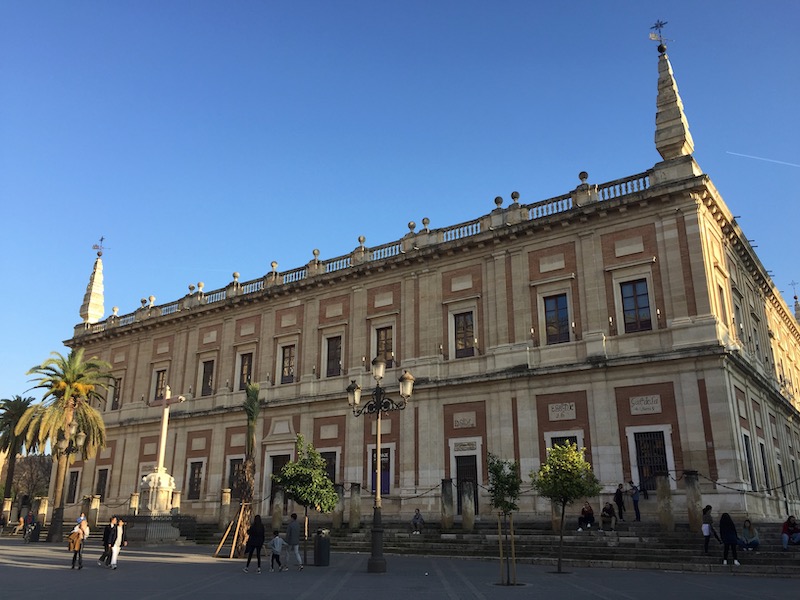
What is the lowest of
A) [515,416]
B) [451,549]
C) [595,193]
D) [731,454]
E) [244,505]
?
[451,549]

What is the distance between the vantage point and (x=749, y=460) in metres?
21.5

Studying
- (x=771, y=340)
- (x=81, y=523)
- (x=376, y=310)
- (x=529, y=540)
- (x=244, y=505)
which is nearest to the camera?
(x=81, y=523)

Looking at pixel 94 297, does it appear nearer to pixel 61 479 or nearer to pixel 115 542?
pixel 61 479

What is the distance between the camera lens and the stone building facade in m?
21.4

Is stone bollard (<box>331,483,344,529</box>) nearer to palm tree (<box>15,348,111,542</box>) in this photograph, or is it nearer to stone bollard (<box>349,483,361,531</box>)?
stone bollard (<box>349,483,361,531</box>)

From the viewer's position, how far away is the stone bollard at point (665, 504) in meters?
17.6

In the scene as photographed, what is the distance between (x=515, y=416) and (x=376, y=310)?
27.4ft

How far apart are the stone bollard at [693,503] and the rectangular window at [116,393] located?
3136 centimetres

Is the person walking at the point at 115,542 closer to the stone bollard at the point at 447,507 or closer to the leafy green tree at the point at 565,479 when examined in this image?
the stone bollard at the point at 447,507

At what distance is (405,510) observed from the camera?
82.4ft

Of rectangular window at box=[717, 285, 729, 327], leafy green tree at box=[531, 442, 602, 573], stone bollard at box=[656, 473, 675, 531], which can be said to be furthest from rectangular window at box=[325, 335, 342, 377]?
rectangular window at box=[717, 285, 729, 327]

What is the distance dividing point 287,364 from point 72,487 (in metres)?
16.7

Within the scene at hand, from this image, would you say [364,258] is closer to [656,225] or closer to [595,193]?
[595,193]

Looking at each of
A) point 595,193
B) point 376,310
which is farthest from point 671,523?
point 376,310
